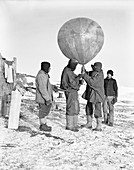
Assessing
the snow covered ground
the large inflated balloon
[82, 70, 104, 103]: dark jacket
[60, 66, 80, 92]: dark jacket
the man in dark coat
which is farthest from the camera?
the large inflated balloon

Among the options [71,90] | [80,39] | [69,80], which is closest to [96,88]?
[71,90]

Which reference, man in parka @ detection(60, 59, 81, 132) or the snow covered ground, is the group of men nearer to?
man in parka @ detection(60, 59, 81, 132)

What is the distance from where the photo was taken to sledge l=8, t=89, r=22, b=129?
7.77m

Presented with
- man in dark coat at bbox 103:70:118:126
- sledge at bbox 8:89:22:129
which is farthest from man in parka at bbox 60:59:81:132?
man in dark coat at bbox 103:70:118:126

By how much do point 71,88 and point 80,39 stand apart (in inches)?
271

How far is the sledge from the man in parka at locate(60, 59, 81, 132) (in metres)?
1.29

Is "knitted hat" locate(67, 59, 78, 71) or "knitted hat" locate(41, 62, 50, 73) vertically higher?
"knitted hat" locate(67, 59, 78, 71)

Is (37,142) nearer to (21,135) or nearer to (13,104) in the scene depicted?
(21,135)

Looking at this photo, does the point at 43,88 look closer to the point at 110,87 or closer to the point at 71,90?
the point at 71,90

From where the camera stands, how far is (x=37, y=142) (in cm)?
643

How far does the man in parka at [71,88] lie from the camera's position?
7902 millimetres

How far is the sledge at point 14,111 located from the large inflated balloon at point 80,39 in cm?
645

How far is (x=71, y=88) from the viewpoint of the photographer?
7.97 m

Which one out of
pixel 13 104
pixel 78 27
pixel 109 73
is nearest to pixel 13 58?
pixel 13 104
